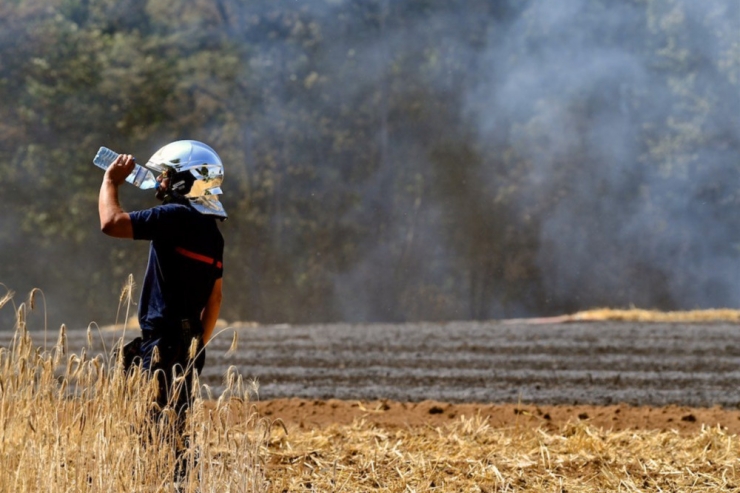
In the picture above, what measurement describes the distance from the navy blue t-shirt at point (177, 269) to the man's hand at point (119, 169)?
156 millimetres

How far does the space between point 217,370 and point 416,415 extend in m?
4.15

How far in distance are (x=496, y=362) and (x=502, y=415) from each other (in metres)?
3.62

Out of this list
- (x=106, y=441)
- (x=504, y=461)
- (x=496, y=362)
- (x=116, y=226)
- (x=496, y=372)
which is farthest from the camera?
(x=496, y=362)

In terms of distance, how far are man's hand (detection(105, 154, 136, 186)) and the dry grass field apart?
632 millimetres

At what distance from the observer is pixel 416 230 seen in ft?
83.2

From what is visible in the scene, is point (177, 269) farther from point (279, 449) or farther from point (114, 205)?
point (279, 449)

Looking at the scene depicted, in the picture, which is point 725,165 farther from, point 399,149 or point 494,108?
point 399,149

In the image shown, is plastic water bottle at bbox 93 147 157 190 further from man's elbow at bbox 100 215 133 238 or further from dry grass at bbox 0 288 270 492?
dry grass at bbox 0 288 270 492

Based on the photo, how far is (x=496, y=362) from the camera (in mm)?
11430

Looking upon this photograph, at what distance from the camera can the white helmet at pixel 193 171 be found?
4.71 m

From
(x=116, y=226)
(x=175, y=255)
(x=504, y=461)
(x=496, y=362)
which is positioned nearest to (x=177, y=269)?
(x=175, y=255)

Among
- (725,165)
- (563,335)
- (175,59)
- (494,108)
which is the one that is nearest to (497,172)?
(494,108)

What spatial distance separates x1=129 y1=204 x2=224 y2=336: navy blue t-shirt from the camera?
177 inches

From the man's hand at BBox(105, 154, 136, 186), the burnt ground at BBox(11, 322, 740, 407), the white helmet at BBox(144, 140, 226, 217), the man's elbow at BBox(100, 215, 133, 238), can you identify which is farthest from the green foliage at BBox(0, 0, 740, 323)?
the man's elbow at BBox(100, 215, 133, 238)
